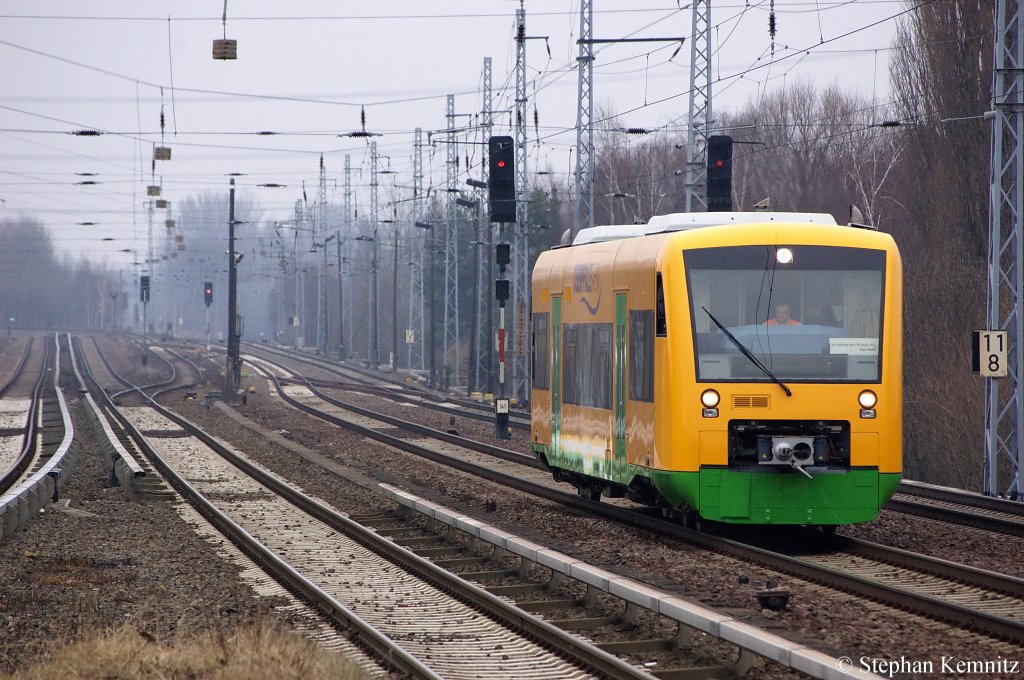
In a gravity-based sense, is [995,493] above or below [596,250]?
below

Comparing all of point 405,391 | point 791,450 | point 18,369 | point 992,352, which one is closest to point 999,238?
point 992,352

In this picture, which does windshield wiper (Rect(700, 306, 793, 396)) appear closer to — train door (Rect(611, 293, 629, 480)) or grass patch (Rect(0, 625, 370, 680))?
train door (Rect(611, 293, 629, 480))

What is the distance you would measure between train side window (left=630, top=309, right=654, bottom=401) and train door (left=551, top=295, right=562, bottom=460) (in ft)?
10.2

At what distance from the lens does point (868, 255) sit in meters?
13.4

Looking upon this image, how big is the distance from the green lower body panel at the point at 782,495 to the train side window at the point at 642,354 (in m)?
1.15

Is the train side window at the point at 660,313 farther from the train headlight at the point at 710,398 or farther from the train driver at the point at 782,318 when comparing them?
the train driver at the point at 782,318

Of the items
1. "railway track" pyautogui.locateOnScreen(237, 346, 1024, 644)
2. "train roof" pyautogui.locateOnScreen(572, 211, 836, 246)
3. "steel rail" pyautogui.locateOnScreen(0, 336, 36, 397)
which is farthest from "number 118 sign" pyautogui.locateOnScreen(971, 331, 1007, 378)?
"steel rail" pyautogui.locateOnScreen(0, 336, 36, 397)

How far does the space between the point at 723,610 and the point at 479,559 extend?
4.45 metres

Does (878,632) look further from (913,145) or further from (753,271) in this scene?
(913,145)

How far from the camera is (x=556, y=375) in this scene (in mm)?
17578

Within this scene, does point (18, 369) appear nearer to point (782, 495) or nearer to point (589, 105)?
point (589, 105)

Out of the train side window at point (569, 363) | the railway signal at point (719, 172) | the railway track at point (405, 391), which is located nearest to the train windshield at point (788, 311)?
the train side window at point (569, 363)

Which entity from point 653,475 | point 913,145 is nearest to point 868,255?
point 653,475

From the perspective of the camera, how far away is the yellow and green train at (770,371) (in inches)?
510
